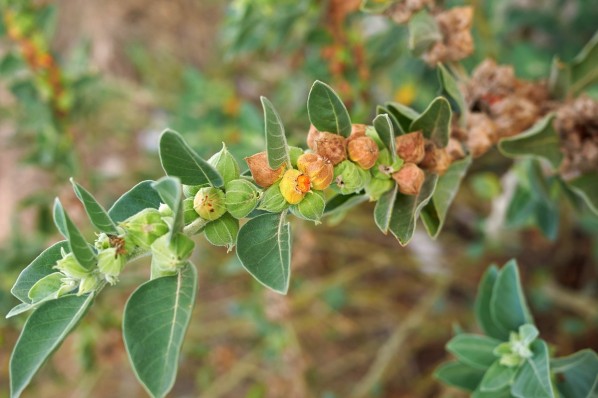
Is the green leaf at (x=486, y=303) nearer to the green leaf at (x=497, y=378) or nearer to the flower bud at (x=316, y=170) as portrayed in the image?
the green leaf at (x=497, y=378)

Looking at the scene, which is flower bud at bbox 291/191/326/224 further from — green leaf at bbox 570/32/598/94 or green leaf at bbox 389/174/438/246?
green leaf at bbox 570/32/598/94

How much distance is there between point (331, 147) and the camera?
0.81 m

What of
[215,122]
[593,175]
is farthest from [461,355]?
[215,122]

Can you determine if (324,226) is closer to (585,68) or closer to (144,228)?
(585,68)

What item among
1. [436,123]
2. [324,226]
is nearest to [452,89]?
[436,123]

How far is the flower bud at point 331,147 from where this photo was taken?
2.63 feet

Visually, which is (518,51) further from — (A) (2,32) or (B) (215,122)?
(A) (2,32)

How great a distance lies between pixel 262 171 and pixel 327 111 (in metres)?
0.13

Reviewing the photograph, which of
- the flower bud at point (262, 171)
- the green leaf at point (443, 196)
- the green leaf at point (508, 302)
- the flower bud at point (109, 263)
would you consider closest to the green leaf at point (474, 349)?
the green leaf at point (508, 302)

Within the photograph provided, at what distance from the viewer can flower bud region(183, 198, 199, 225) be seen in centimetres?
75

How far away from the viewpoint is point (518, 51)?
1883 mm

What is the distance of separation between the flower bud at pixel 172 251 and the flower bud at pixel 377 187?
10.4 inches

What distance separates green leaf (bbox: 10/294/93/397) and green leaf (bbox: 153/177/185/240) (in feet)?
0.48

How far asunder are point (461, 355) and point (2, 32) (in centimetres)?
160
